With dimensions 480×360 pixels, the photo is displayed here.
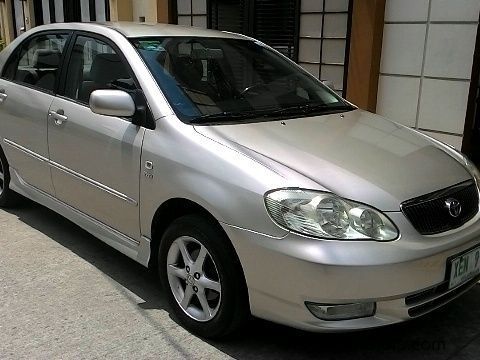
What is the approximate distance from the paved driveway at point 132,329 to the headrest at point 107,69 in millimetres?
1294

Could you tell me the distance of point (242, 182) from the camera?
2576 millimetres

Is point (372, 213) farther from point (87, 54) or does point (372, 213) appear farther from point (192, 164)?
point (87, 54)

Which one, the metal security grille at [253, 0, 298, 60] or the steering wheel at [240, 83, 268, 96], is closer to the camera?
the steering wheel at [240, 83, 268, 96]

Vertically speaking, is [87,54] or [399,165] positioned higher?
[87,54]

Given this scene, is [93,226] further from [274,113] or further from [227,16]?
[227,16]

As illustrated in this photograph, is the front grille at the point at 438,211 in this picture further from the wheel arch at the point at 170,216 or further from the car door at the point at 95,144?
the car door at the point at 95,144

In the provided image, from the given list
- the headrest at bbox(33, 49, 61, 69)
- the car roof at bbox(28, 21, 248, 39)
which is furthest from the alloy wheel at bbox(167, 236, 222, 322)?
the headrest at bbox(33, 49, 61, 69)

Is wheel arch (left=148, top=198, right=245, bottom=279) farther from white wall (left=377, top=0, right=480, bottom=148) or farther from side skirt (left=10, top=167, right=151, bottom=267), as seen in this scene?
white wall (left=377, top=0, right=480, bottom=148)

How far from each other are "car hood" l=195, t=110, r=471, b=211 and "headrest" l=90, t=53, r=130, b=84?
2.81 ft

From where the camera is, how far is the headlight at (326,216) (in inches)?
95.3

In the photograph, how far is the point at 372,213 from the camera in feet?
8.05

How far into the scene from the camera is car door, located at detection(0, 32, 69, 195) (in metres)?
4.04

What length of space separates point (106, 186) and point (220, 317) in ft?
3.82

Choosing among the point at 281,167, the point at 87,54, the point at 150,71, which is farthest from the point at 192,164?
the point at 87,54
